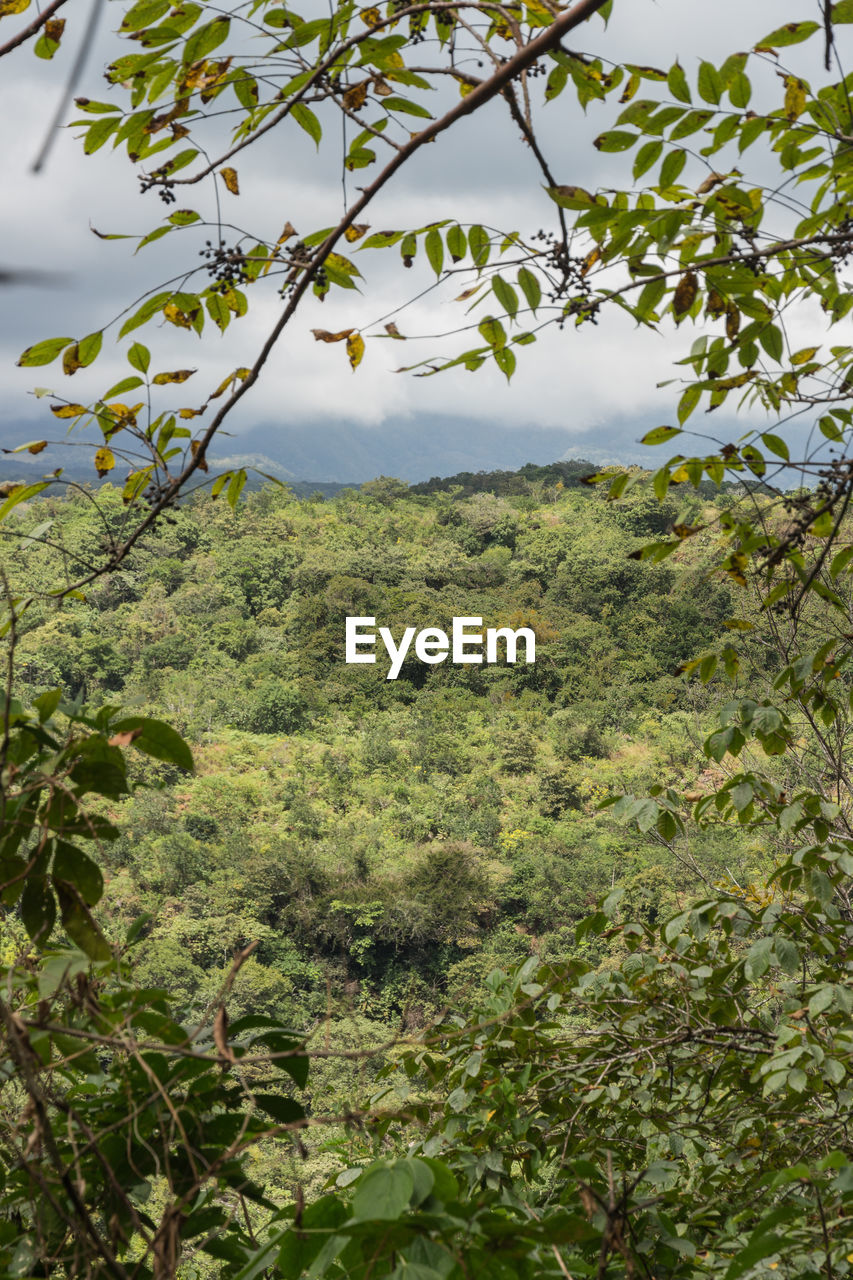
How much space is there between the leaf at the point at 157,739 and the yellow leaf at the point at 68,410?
44cm

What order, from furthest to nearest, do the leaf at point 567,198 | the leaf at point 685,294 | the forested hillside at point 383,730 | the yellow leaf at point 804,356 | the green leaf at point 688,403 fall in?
the forested hillside at point 383,730
the yellow leaf at point 804,356
the green leaf at point 688,403
the leaf at point 685,294
the leaf at point 567,198

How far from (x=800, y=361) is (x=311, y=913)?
1433 cm

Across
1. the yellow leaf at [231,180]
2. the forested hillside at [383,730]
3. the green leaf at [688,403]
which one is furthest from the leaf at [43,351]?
the forested hillside at [383,730]

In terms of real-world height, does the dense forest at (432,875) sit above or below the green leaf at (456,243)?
below

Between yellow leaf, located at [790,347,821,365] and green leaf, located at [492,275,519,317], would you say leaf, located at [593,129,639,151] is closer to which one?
green leaf, located at [492,275,519,317]

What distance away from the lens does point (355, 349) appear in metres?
0.98

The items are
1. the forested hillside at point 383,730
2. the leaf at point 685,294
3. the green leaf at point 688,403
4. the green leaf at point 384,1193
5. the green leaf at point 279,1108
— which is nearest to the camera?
the green leaf at point 384,1193

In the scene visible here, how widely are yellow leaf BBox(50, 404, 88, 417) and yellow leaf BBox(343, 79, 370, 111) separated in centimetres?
40

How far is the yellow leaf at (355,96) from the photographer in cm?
83

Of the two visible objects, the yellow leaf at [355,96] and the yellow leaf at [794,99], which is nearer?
the yellow leaf at [355,96]

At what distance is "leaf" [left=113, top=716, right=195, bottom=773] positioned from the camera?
1.98 ft

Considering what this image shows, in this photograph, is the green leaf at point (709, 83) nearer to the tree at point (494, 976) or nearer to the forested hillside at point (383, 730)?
the tree at point (494, 976)

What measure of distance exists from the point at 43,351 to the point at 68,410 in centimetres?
8

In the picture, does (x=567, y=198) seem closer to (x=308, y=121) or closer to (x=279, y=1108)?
(x=308, y=121)
